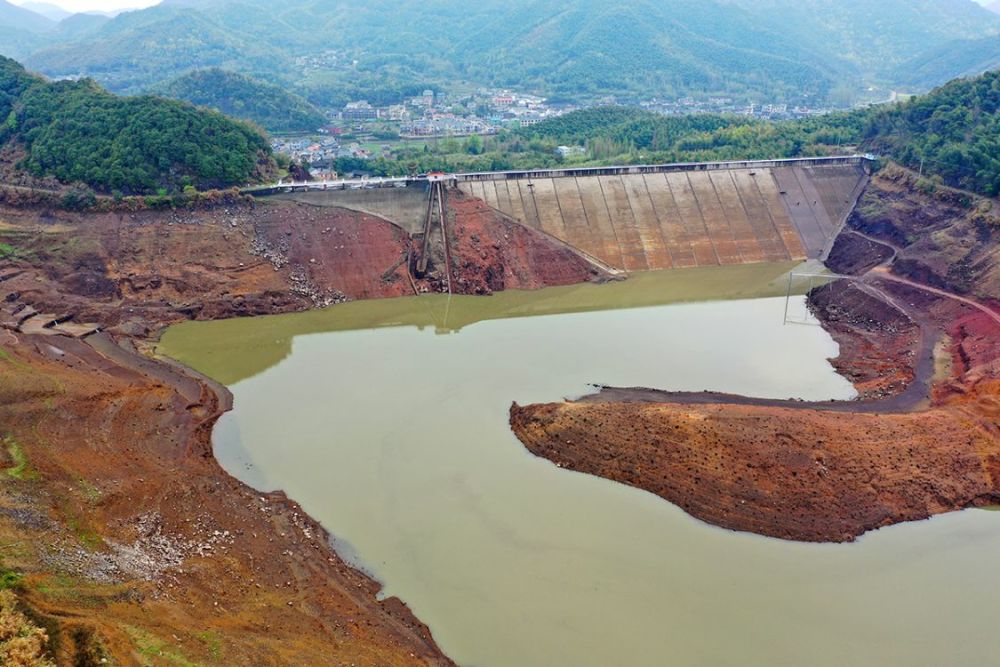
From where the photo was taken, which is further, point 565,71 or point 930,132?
point 565,71

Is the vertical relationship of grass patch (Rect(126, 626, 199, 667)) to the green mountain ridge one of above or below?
below

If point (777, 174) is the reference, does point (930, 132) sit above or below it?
above

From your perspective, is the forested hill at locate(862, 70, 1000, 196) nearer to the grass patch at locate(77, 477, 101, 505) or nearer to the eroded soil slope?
the eroded soil slope

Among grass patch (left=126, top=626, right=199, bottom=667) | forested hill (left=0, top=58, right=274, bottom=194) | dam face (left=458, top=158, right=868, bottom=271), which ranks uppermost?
forested hill (left=0, top=58, right=274, bottom=194)

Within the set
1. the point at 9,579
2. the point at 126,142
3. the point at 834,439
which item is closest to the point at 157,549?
the point at 9,579

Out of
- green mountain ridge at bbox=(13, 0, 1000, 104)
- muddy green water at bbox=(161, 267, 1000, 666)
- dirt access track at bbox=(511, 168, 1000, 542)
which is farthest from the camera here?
green mountain ridge at bbox=(13, 0, 1000, 104)

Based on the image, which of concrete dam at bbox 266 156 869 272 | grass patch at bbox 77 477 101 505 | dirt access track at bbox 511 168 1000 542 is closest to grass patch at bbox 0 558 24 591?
grass patch at bbox 77 477 101 505

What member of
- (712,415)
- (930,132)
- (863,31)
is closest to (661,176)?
(930,132)

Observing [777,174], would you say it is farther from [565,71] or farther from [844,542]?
[565,71]
